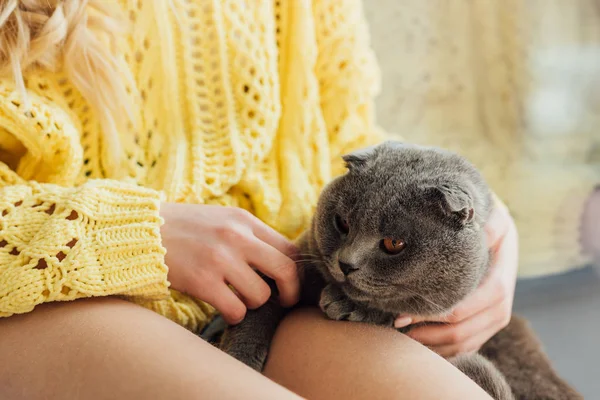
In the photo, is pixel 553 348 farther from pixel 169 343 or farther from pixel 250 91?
pixel 169 343

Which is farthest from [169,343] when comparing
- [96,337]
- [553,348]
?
[553,348]

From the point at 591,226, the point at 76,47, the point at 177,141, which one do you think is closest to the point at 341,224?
the point at 177,141

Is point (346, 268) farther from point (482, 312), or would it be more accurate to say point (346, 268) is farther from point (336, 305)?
point (482, 312)

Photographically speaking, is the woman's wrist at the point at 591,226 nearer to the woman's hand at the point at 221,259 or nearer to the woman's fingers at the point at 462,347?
the woman's fingers at the point at 462,347

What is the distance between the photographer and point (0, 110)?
78 centimetres

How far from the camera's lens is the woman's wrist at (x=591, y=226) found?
154 cm

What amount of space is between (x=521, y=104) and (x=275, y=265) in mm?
1079

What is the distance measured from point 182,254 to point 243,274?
0.27 ft

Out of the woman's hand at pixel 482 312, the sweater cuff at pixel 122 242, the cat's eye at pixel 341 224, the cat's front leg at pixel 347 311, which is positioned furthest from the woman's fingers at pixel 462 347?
the sweater cuff at pixel 122 242

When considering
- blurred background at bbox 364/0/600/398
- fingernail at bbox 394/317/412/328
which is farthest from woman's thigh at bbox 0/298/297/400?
blurred background at bbox 364/0/600/398

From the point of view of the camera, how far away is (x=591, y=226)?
1549mm

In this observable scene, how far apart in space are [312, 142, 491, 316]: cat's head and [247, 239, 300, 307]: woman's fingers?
48 millimetres

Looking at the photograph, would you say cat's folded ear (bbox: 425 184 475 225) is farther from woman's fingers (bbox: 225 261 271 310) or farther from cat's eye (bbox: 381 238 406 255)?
woman's fingers (bbox: 225 261 271 310)

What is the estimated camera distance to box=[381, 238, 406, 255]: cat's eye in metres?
0.74
